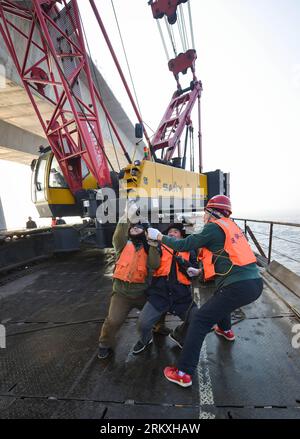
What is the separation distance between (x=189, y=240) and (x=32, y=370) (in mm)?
2399

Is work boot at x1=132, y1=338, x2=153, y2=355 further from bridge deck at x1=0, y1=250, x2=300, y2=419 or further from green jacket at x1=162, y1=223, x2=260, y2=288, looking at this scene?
green jacket at x1=162, y1=223, x2=260, y2=288

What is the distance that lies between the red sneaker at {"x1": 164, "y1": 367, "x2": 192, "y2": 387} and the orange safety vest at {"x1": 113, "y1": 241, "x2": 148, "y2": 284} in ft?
3.25

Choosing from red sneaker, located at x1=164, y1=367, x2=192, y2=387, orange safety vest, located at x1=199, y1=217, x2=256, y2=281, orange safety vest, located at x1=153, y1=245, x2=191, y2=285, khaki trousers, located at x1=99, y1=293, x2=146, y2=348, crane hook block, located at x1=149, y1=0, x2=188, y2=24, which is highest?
crane hook block, located at x1=149, y1=0, x2=188, y2=24

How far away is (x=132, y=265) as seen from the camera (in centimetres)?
283

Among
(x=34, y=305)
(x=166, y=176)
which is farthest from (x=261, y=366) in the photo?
(x=166, y=176)

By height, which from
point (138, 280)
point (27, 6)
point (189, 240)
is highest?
point (27, 6)

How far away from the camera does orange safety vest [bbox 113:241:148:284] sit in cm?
283

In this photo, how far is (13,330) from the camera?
12.4 ft

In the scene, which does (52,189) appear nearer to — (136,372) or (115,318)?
(115,318)

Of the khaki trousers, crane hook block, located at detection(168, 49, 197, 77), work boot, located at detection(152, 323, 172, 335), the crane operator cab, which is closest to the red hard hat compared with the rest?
the khaki trousers

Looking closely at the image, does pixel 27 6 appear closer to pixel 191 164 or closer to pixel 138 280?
pixel 191 164

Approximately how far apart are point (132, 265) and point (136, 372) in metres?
1.17

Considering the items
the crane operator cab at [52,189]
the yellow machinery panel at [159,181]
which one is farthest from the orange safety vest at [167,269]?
the crane operator cab at [52,189]

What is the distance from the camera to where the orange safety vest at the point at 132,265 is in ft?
9.28
